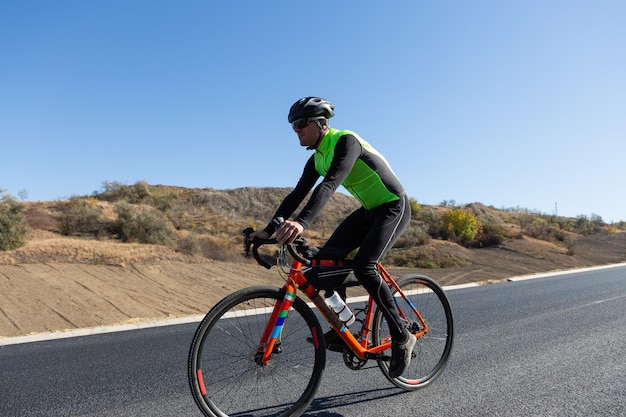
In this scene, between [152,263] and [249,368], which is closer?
[249,368]

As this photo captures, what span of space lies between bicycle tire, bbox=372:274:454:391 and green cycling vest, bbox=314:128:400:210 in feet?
2.85

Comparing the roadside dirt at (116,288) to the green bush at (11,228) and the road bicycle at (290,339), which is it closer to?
the green bush at (11,228)

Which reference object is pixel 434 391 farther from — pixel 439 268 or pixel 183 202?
pixel 183 202

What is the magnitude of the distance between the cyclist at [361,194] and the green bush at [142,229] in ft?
52.7

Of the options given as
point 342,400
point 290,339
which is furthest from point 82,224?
point 342,400

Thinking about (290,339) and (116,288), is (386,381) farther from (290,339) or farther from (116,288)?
(116,288)

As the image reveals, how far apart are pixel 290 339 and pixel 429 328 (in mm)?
1295

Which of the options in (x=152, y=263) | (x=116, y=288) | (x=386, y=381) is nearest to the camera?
(x=386, y=381)

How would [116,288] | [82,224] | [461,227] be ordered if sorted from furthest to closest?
[461,227] → [82,224] → [116,288]

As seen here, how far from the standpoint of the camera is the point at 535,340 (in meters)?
5.75

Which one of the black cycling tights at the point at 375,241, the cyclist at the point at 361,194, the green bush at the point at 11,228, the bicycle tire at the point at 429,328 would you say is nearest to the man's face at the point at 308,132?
the cyclist at the point at 361,194

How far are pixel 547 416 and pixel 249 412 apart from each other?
2.00 m

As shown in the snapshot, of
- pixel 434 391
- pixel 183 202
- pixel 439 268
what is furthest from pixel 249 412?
pixel 183 202

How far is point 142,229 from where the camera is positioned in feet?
63.5
